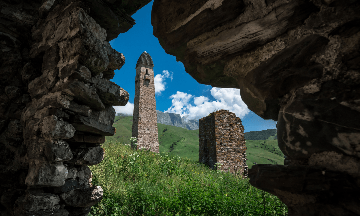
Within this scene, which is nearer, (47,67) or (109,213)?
(47,67)

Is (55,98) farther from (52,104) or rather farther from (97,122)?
(97,122)

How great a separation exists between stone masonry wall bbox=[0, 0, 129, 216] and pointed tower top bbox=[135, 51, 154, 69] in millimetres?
15882

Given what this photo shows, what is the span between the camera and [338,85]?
2.95 ft

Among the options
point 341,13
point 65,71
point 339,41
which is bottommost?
point 339,41

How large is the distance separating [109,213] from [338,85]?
3720mm

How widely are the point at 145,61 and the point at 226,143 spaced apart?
12372mm

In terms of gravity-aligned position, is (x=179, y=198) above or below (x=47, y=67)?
below

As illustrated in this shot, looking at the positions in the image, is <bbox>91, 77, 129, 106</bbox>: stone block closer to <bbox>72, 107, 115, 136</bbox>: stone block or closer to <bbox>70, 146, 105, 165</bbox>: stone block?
<bbox>72, 107, 115, 136</bbox>: stone block

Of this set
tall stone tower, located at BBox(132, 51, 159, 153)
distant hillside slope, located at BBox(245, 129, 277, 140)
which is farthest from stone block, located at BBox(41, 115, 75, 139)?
distant hillside slope, located at BBox(245, 129, 277, 140)

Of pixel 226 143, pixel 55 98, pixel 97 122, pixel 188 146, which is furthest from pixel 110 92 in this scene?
pixel 188 146

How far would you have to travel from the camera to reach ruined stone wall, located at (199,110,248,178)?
934cm

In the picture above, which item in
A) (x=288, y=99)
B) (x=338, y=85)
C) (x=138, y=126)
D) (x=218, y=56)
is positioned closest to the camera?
(x=338, y=85)

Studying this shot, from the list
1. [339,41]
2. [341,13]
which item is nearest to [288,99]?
[339,41]

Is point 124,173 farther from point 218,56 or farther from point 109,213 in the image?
point 218,56
